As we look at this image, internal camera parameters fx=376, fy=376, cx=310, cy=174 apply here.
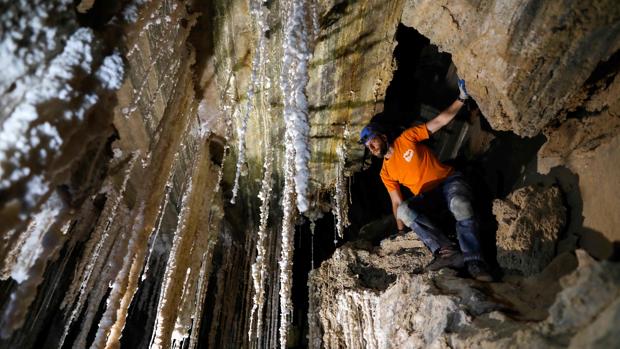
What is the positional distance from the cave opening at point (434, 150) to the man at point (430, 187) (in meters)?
0.29

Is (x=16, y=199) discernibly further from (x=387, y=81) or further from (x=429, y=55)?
(x=429, y=55)

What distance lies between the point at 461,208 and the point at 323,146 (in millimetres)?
2106

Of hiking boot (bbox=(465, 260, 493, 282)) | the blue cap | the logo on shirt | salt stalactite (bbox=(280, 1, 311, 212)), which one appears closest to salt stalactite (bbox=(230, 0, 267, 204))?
salt stalactite (bbox=(280, 1, 311, 212))

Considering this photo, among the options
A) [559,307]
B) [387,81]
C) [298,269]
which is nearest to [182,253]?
[387,81]

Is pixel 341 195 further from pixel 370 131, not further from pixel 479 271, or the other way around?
pixel 479 271

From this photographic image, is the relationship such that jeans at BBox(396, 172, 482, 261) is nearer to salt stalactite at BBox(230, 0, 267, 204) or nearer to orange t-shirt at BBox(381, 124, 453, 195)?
orange t-shirt at BBox(381, 124, 453, 195)

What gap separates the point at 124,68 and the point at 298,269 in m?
6.15

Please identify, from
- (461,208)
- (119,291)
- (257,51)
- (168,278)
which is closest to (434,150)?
(461,208)

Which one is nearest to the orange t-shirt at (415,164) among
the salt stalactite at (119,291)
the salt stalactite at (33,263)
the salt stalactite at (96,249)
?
the salt stalactite at (119,291)

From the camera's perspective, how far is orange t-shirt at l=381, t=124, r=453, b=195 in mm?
4074

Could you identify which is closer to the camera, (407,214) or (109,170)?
(109,170)

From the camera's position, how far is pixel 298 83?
10.2ft

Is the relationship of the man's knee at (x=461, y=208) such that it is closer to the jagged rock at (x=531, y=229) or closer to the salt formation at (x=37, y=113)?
the jagged rock at (x=531, y=229)

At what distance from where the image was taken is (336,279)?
4.66 metres
